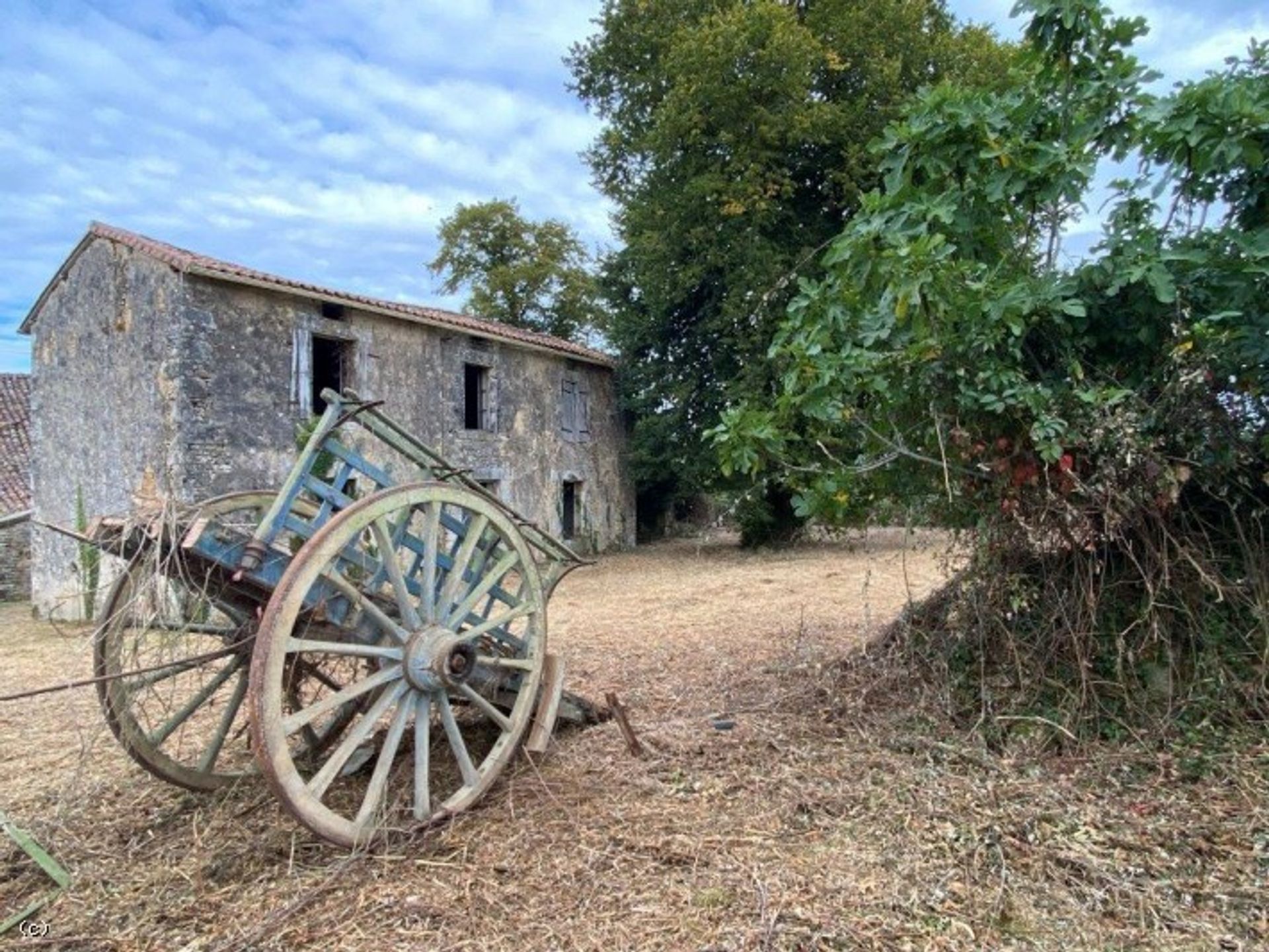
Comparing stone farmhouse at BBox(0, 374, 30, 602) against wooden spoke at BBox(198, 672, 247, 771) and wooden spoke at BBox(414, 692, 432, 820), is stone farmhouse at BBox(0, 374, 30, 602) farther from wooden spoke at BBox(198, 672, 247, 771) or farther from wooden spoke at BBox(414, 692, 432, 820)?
wooden spoke at BBox(414, 692, 432, 820)

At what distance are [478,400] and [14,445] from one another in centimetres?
1145

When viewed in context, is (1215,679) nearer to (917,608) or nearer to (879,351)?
(917,608)

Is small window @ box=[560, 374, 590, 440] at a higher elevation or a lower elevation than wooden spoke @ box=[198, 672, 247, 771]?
higher

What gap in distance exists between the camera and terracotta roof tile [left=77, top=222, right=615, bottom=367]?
1120 cm

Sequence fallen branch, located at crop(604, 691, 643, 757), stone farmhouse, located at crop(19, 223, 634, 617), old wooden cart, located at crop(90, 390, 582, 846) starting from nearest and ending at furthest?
old wooden cart, located at crop(90, 390, 582, 846) → fallen branch, located at crop(604, 691, 643, 757) → stone farmhouse, located at crop(19, 223, 634, 617)

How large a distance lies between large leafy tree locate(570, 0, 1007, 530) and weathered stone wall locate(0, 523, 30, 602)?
44.9 feet

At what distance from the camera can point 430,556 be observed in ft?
10.3

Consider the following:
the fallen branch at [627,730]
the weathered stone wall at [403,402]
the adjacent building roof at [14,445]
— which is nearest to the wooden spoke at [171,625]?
the fallen branch at [627,730]

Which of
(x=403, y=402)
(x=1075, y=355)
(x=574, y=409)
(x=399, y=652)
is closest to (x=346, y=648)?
(x=399, y=652)

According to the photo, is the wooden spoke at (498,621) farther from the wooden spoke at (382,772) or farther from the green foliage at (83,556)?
→ the green foliage at (83,556)

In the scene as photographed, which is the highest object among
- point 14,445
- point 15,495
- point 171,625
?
point 14,445

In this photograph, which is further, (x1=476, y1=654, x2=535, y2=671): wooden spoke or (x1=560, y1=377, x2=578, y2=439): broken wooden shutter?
(x1=560, y1=377, x2=578, y2=439): broken wooden shutter

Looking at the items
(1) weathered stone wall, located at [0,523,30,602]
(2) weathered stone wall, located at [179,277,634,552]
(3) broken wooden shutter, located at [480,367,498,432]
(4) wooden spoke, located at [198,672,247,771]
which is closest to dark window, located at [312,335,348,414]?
(2) weathered stone wall, located at [179,277,634,552]

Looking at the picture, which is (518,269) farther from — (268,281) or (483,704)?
(483,704)
